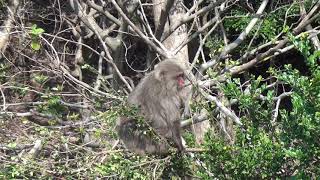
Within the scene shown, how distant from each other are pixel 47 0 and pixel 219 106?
5634 millimetres

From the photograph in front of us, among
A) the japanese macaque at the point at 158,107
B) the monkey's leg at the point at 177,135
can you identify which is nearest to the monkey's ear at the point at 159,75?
the japanese macaque at the point at 158,107

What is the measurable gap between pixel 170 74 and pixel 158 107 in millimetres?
387

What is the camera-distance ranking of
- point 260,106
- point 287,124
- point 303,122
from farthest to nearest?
point 260,106 → point 287,124 → point 303,122

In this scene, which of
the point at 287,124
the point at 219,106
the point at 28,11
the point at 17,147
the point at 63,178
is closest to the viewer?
the point at 287,124

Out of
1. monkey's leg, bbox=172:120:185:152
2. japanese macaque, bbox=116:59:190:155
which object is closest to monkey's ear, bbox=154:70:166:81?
japanese macaque, bbox=116:59:190:155

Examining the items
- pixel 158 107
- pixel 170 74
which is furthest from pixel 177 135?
pixel 170 74

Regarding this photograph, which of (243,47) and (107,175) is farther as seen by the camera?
(243,47)

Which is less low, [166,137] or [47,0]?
[47,0]

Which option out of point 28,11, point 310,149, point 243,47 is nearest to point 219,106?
point 310,149

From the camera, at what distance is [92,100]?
6.70m

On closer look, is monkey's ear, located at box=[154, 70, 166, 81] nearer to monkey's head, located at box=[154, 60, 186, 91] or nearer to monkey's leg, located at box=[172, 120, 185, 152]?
monkey's head, located at box=[154, 60, 186, 91]

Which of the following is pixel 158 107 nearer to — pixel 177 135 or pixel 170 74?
pixel 170 74

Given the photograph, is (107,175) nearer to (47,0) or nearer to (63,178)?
(63,178)

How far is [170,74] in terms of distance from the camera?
6289mm
